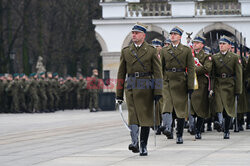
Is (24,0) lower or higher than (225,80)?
higher

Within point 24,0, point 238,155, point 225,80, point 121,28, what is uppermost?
point 24,0

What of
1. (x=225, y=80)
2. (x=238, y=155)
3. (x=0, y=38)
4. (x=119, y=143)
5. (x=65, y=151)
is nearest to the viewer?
(x=238, y=155)

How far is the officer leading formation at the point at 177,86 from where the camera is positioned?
1227cm

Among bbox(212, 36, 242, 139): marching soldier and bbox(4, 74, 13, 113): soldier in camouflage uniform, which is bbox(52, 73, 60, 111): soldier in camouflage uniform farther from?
bbox(212, 36, 242, 139): marching soldier

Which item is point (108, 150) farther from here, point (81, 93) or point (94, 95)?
point (81, 93)

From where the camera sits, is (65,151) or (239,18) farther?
(239,18)

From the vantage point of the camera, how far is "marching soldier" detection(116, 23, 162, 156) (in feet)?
40.1

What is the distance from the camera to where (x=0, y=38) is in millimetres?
49375

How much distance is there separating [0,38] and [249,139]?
3585 centimetres

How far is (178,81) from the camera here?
14508 mm

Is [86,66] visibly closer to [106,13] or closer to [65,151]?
[106,13]

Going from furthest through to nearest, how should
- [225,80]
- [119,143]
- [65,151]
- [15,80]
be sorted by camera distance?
[15,80]
[225,80]
[119,143]
[65,151]

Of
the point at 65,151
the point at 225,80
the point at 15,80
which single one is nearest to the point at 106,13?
the point at 15,80

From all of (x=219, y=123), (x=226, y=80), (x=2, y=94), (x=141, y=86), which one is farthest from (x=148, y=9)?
(x=141, y=86)
